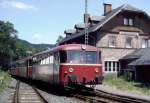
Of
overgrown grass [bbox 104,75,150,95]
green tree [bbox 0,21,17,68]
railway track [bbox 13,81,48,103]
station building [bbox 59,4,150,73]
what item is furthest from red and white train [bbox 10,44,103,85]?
green tree [bbox 0,21,17,68]

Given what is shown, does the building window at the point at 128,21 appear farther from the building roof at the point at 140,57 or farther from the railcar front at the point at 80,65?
the railcar front at the point at 80,65

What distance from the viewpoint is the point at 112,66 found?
130 ft

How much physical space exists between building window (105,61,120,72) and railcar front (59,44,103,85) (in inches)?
805

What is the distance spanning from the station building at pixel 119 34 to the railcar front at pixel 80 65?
1930cm

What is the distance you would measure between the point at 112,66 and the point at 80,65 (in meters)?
22.0

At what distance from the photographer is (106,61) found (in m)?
39.5

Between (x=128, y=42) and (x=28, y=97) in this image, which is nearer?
(x=28, y=97)

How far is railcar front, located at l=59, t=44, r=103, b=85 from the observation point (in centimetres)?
1778

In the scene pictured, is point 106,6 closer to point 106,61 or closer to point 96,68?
point 106,61

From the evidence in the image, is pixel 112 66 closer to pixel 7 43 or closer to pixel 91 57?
pixel 91 57

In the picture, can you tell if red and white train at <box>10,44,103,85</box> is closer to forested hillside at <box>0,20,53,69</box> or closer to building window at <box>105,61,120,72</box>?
building window at <box>105,61,120,72</box>

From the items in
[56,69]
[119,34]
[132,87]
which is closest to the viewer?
[56,69]

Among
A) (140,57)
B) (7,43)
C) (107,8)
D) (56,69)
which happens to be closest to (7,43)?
(7,43)

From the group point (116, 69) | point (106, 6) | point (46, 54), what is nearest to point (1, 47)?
point (106, 6)
